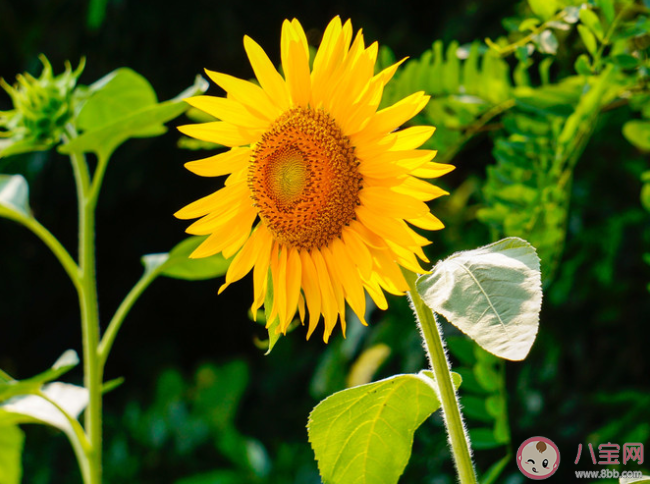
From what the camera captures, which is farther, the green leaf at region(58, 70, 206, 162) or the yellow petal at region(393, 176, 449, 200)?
the green leaf at region(58, 70, 206, 162)

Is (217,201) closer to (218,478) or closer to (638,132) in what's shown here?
(638,132)

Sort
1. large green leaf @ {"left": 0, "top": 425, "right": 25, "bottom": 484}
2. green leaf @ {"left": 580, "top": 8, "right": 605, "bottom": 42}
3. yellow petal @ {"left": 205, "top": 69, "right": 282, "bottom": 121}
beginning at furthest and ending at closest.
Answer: large green leaf @ {"left": 0, "top": 425, "right": 25, "bottom": 484}
green leaf @ {"left": 580, "top": 8, "right": 605, "bottom": 42}
yellow petal @ {"left": 205, "top": 69, "right": 282, "bottom": 121}

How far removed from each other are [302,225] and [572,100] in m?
0.33

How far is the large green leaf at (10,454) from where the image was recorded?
0.67m

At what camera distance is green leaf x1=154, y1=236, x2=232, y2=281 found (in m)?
0.70

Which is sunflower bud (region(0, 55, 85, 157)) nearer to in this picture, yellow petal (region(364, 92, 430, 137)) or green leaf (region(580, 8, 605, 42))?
yellow petal (region(364, 92, 430, 137))

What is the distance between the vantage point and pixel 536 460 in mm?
571

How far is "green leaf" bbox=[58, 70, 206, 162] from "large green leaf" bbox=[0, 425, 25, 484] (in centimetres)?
29

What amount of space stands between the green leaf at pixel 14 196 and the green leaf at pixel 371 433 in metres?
0.43

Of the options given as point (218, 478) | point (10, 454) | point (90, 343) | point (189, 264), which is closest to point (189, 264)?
point (189, 264)

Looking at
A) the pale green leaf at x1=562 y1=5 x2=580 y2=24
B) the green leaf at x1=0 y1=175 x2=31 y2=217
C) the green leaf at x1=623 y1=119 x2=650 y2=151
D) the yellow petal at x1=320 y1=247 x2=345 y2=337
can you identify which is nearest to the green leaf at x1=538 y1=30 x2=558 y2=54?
the pale green leaf at x1=562 y1=5 x2=580 y2=24

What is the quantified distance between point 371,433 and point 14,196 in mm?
499

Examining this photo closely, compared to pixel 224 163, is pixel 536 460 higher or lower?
lower

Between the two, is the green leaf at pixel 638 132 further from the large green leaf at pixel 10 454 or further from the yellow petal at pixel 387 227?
the large green leaf at pixel 10 454
